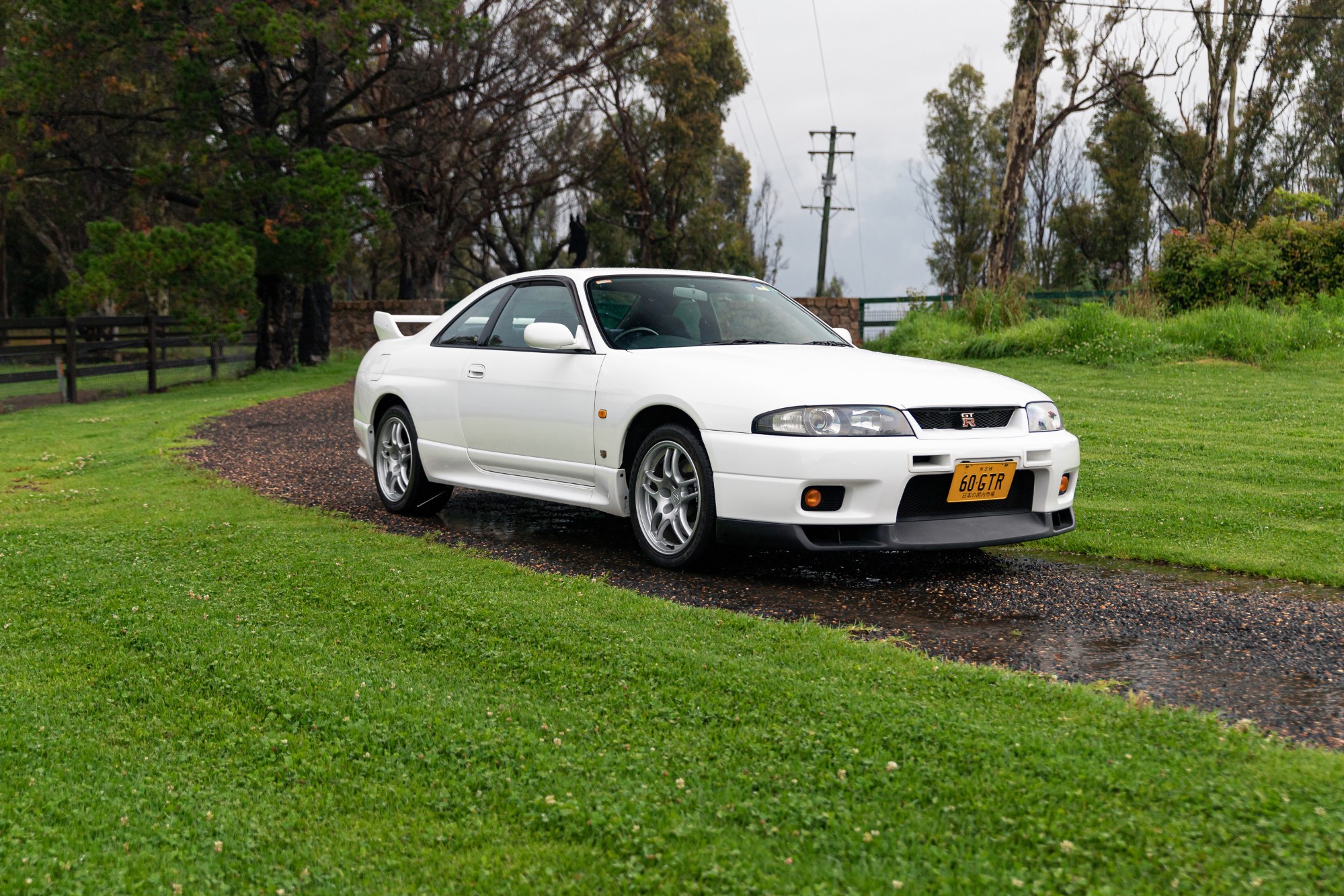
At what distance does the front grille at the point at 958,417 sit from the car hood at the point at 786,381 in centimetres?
3

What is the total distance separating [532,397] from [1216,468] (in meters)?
4.99

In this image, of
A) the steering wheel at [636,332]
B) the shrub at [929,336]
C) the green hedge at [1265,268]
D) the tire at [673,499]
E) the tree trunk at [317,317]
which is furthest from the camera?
the tree trunk at [317,317]

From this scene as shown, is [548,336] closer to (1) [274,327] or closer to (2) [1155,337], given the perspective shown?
(2) [1155,337]

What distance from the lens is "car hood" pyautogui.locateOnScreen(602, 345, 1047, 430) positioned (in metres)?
5.64

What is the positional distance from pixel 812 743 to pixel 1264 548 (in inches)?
158

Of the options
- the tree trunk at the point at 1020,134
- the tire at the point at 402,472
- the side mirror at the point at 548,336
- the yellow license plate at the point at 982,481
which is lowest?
the tire at the point at 402,472

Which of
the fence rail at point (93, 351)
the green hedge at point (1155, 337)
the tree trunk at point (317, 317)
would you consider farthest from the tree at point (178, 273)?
the green hedge at point (1155, 337)

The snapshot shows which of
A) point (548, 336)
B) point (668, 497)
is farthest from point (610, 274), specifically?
point (668, 497)

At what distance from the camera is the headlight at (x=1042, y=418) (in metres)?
5.95

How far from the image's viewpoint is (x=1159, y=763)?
10.6ft

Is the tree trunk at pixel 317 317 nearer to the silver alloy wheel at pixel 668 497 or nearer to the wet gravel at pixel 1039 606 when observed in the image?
the wet gravel at pixel 1039 606

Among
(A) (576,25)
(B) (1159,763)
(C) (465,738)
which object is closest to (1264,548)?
(B) (1159,763)

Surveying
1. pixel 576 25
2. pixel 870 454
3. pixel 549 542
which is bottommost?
pixel 549 542

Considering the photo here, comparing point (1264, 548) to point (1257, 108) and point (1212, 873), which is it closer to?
point (1212, 873)
